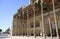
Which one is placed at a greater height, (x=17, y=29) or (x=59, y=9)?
(x=59, y=9)

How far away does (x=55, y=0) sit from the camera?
10.8 meters

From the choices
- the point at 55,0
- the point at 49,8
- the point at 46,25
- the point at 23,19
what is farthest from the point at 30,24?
the point at 55,0

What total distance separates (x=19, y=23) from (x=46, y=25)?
21.0 feet

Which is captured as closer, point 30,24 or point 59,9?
point 59,9

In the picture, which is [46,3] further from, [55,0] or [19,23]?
[19,23]

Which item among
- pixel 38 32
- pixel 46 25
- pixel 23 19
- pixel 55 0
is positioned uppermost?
A: pixel 55 0

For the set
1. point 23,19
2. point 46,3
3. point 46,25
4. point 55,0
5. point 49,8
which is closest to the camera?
point 55,0

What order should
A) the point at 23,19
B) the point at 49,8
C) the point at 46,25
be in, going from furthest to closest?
the point at 23,19 < the point at 46,25 < the point at 49,8

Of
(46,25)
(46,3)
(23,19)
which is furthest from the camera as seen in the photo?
(23,19)

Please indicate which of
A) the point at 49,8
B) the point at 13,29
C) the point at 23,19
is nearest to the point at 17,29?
the point at 13,29

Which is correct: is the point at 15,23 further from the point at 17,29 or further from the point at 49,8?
the point at 49,8

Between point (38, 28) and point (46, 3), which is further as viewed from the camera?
point (38, 28)

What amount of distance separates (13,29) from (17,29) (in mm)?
811

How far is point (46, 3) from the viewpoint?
12.8 metres
